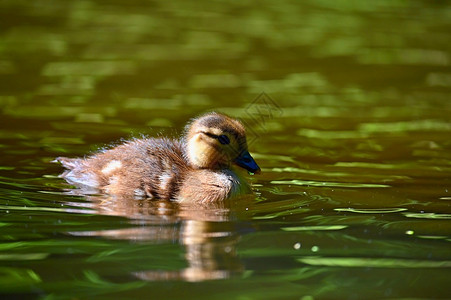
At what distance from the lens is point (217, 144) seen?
6.12m

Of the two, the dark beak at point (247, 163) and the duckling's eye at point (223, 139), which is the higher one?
the duckling's eye at point (223, 139)

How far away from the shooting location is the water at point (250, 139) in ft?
14.2

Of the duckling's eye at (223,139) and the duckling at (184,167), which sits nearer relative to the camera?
the duckling at (184,167)

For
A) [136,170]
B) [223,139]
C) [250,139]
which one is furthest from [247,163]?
[250,139]

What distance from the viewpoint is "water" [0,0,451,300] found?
4.32 m

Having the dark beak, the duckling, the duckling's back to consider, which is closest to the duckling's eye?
the duckling

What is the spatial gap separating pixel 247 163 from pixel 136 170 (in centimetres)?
76

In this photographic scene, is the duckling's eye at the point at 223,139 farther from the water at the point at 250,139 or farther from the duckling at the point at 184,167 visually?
the water at the point at 250,139

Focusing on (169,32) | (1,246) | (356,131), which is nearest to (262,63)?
(169,32)

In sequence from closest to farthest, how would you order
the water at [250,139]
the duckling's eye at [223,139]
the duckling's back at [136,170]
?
the water at [250,139], the duckling's back at [136,170], the duckling's eye at [223,139]

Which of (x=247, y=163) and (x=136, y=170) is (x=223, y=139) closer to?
(x=247, y=163)

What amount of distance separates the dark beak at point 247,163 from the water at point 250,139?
209 mm

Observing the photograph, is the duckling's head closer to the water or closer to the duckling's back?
the duckling's back

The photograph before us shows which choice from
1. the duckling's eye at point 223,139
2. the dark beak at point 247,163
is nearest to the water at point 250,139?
the dark beak at point 247,163
